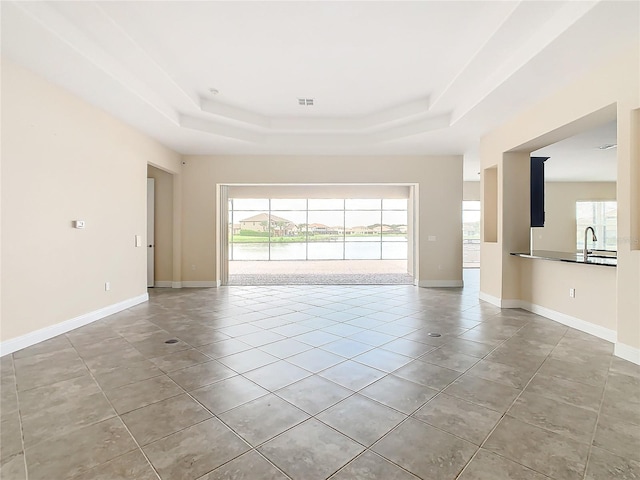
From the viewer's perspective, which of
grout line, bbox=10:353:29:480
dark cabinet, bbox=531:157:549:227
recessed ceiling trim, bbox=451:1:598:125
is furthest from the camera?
dark cabinet, bbox=531:157:549:227

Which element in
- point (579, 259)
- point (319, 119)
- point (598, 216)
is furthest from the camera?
point (598, 216)

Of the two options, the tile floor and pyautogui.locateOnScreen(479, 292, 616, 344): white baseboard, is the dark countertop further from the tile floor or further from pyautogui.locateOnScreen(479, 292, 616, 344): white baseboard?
the tile floor

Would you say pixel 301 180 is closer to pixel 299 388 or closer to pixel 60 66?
pixel 60 66

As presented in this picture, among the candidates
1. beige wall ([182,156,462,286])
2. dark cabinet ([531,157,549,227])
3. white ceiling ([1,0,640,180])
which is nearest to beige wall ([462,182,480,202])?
beige wall ([182,156,462,286])

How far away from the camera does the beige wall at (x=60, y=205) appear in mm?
3365

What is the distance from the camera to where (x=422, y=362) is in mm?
3076

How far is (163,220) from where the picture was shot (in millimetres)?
7391

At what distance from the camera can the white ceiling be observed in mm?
2973

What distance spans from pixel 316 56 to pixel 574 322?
15.1 ft

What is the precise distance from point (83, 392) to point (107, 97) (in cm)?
355

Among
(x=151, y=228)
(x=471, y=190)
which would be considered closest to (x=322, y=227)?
(x=471, y=190)

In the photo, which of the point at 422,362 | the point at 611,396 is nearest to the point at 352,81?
the point at 422,362

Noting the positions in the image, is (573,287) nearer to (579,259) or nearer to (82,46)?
(579,259)

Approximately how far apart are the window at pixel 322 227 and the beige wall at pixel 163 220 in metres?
5.81
